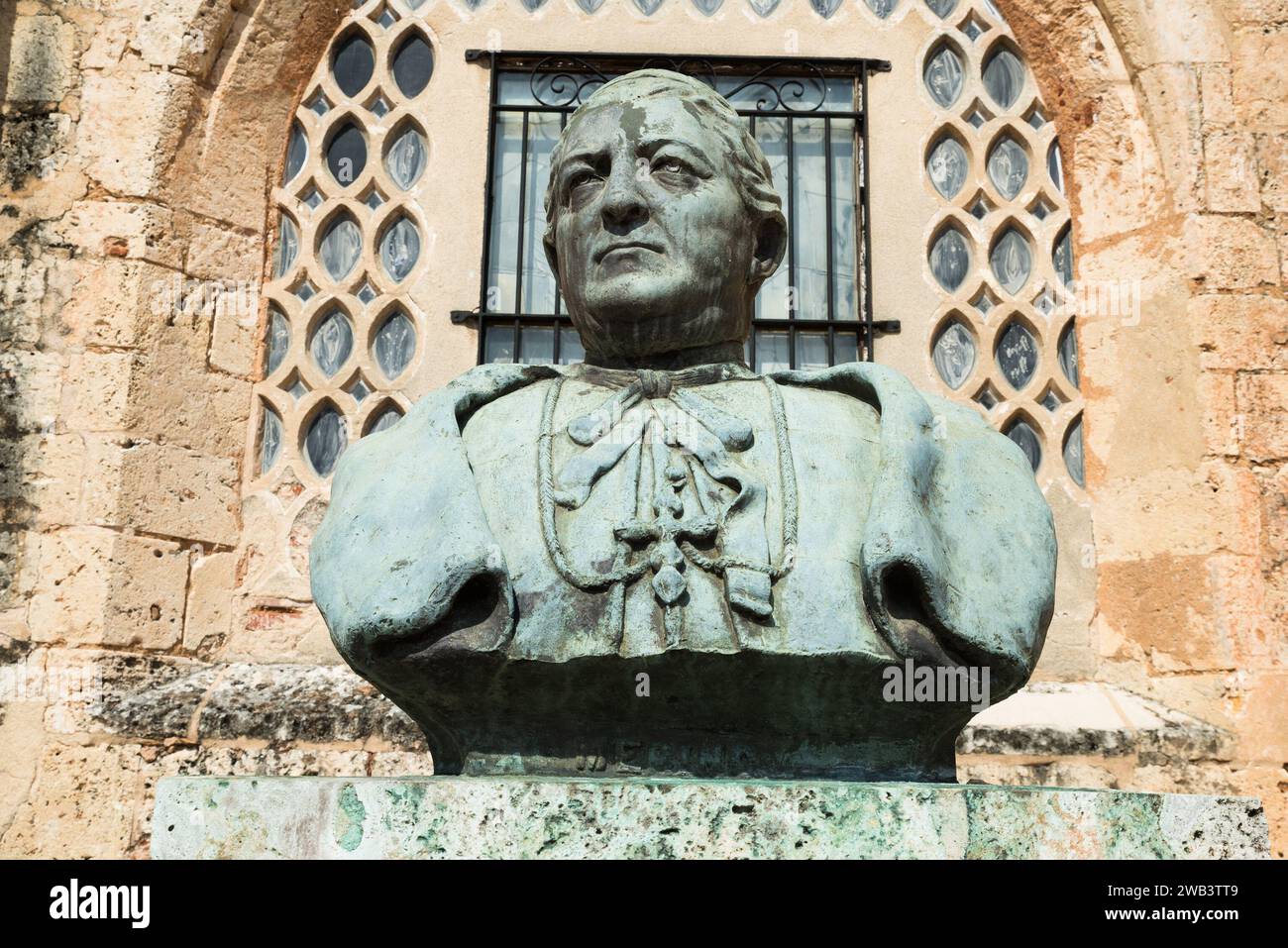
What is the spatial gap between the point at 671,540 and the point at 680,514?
0.06 meters

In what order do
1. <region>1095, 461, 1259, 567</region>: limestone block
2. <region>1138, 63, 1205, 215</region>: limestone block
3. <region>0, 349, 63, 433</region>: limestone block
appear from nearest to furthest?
<region>1095, 461, 1259, 567</region>: limestone block < <region>0, 349, 63, 433</region>: limestone block < <region>1138, 63, 1205, 215</region>: limestone block

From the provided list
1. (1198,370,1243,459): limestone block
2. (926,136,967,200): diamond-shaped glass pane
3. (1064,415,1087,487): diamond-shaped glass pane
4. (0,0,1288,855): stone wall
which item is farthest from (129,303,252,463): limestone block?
(1198,370,1243,459): limestone block

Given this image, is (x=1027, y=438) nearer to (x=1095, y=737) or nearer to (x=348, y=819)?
(x=1095, y=737)

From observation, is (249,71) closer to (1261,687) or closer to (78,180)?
(78,180)

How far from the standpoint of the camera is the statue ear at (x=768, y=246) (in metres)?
2.84

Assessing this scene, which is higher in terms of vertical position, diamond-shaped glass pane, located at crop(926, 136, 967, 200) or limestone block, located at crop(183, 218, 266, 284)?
diamond-shaped glass pane, located at crop(926, 136, 967, 200)

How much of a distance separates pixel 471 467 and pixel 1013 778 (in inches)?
91.7

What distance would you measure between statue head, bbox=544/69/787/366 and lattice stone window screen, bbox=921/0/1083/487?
2.41 meters

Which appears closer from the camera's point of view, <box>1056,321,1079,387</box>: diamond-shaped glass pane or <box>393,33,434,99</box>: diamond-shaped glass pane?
<box>1056,321,1079,387</box>: diamond-shaped glass pane

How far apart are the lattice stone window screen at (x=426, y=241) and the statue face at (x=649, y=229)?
2373 mm

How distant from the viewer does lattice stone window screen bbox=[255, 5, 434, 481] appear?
5.00m

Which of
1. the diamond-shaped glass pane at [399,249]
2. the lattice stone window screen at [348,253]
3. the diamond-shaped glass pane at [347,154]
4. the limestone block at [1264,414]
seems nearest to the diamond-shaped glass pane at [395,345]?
the lattice stone window screen at [348,253]

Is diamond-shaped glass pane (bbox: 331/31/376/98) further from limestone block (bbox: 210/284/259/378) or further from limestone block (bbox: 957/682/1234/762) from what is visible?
limestone block (bbox: 957/682/1234/762)

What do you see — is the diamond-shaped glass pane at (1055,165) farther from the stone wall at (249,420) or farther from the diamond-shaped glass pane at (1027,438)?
the diamond-shaped glass pane at (1027,438)
